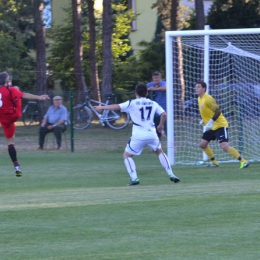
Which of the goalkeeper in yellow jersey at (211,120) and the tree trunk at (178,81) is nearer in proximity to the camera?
the goalkeeper in yellow jersey at (211,120)

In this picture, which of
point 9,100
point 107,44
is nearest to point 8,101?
point 9,100

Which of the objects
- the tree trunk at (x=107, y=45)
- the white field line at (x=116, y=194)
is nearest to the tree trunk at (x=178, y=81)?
the white field line at (x=116, y=194)

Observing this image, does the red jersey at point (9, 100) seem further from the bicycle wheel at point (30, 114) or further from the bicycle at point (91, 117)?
the bicycle wheel at point (30, 114)

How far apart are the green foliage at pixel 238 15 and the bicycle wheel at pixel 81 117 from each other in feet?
52.5

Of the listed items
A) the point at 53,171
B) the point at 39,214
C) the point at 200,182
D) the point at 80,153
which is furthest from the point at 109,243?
the point at 80,153

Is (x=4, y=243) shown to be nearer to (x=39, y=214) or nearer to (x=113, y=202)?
(x=39, y=214)

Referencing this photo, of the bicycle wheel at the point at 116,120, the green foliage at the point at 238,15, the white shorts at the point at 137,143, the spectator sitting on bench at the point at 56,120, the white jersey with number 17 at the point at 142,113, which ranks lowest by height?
the bicycle wheel at the point at 116,120

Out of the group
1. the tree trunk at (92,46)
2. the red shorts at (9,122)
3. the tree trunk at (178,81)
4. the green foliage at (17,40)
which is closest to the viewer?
the red shorts at (9,122)

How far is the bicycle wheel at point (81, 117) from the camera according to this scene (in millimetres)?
24062

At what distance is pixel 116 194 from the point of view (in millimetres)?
12070

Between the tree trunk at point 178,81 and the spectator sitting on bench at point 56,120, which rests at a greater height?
the tree trunk at point 178,81

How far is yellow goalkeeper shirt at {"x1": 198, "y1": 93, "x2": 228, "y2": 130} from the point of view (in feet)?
52.2

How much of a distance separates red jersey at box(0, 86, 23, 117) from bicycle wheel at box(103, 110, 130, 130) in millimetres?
9262

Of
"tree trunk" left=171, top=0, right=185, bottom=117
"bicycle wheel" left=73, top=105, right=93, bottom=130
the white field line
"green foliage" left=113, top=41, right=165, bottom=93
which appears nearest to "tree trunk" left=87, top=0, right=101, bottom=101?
"green foliage" left=113, top=41, right=165, bottom=93
